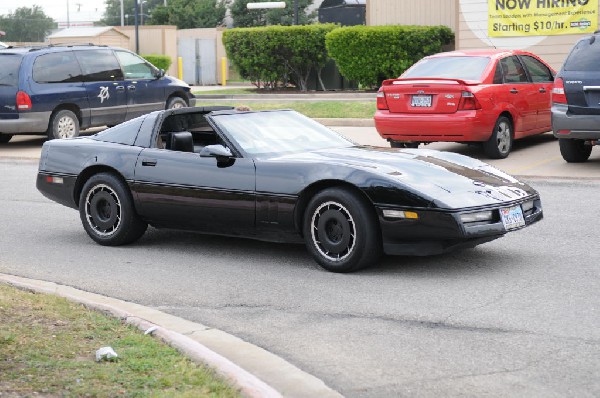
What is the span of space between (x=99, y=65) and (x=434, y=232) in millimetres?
13364

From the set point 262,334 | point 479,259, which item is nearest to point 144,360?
point 262,334

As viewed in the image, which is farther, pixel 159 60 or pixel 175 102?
pixel 159 60

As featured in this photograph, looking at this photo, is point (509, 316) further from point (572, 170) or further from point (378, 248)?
point (572, 170)

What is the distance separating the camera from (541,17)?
23453 mm

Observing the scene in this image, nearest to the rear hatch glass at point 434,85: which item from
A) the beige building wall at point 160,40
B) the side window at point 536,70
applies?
the side window at point 536,70

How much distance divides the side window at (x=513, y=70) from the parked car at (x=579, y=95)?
58.6 inches

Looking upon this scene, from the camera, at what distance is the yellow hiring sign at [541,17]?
2295cm

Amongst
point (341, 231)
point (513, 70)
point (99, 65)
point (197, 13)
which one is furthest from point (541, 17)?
point (197, 13)

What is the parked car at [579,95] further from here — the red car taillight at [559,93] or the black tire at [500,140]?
the black tire at [500,140]

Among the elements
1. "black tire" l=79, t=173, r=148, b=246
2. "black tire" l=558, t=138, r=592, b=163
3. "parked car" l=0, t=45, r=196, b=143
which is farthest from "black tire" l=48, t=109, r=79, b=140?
"black tire" l=79, t=173, r=148, b=246

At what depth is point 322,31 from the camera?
100 feet

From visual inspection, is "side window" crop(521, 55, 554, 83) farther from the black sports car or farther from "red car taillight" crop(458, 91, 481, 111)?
the black sports car

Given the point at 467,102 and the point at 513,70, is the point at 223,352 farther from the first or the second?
the point at 513,70

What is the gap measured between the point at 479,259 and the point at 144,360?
354 cm
